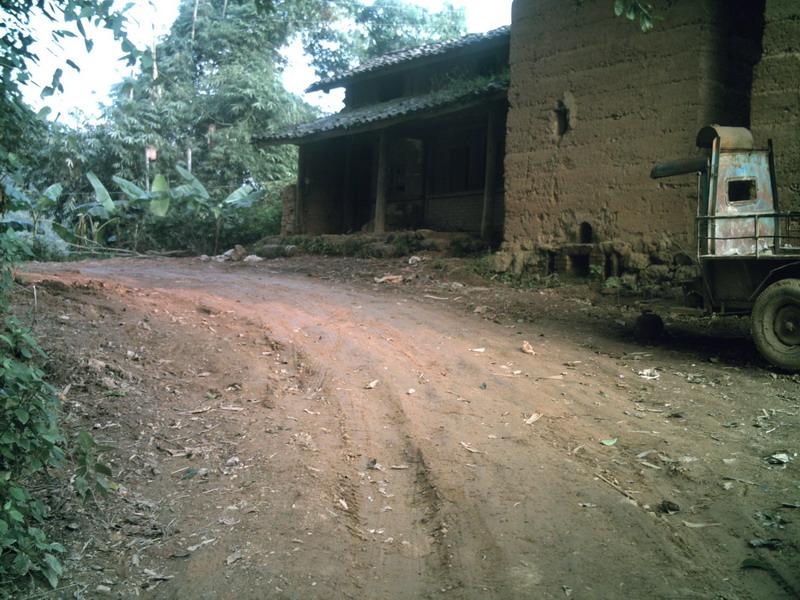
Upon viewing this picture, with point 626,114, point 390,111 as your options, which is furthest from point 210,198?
point 390,111

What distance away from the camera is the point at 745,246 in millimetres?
6906

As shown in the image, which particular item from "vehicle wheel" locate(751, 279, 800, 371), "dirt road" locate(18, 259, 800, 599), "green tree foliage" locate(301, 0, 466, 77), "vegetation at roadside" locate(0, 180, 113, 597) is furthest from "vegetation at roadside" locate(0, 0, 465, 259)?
"vegetation at roadside" locate(0, 180, 113, 597)

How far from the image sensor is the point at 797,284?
6238mm

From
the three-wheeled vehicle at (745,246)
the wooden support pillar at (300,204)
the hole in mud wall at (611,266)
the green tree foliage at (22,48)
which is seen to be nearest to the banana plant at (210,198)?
the green tree foliage at (22,48)

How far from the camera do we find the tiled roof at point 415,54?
53.4 ft

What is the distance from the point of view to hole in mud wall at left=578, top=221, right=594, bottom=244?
433 inches

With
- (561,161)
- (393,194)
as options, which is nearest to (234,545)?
(561,161)

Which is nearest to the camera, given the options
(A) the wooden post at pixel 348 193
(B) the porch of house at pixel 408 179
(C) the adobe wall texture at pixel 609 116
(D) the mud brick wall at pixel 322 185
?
(C) the adobe wall texture at pixel 609 116

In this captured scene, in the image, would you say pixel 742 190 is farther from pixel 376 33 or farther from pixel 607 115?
pixel 376 33

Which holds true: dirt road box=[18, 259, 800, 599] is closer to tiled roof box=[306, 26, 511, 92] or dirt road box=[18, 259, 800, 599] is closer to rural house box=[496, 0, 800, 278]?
rural house box=[496, 0, 800, 278]

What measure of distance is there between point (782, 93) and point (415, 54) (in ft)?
38.0

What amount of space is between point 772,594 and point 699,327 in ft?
20.5

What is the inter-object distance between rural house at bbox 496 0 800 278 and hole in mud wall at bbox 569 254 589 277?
0.08ft

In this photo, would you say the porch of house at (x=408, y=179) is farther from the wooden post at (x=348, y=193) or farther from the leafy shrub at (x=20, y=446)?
the leafy shrub at (x=20, y=446)
